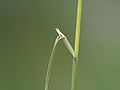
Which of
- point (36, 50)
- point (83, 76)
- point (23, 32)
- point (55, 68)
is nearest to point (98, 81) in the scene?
point (83, 76)

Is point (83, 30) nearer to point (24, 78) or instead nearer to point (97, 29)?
point (97, 29)

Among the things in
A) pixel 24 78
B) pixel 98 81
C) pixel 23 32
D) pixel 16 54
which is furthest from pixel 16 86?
pixel 98 81

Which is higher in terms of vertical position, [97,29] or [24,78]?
[97,29]

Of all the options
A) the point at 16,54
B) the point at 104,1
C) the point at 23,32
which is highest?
the point at 104,1

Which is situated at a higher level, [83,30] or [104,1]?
[104,1]

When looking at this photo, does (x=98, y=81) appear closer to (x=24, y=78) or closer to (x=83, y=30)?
(x=83, y=30)

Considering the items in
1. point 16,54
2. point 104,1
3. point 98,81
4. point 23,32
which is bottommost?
point 98,81
